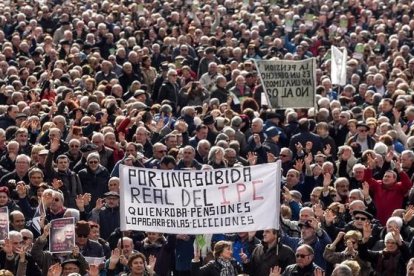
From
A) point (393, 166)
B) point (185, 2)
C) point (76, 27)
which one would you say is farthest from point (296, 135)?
point (185, 2)

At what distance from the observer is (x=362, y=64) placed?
107ft

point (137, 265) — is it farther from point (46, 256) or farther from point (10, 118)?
point (10, 118)

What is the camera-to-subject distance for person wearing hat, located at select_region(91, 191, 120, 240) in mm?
19186

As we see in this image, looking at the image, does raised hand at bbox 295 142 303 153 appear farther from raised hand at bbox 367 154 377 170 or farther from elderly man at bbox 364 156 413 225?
elderly man at bbox 364 156 413 225

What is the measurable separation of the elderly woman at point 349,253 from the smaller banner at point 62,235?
266 centimetres

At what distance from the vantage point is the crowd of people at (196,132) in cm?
1767

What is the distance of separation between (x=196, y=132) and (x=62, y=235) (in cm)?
623

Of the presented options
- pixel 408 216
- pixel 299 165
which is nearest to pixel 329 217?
pixel 408 216

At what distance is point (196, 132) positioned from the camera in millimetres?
23250

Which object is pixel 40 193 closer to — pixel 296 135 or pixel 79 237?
pixel 79 237

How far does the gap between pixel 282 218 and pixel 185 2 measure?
21.0 m

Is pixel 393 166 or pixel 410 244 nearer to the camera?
pixel 410 244

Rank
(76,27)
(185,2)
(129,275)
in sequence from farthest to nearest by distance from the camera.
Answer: (185,2), (76,27), (129,275)

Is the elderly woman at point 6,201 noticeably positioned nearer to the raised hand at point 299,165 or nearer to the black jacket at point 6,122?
the raised hand at point 299,165
